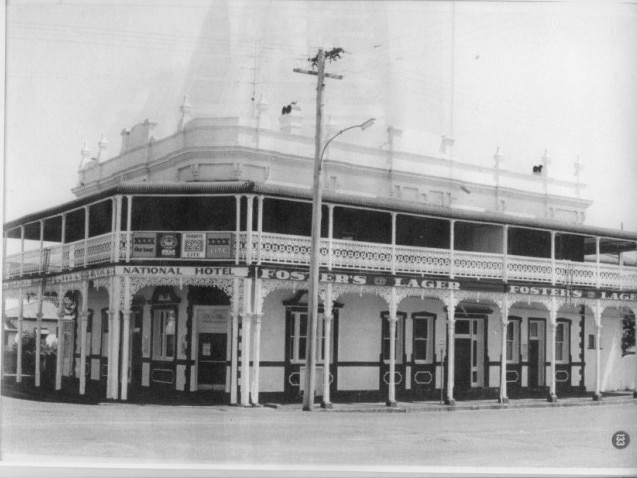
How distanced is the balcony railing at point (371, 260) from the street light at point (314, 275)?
14 centimetres

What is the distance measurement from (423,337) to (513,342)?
1507 millimetres

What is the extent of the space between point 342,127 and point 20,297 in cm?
492

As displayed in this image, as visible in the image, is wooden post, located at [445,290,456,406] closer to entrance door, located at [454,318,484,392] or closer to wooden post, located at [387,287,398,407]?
A: entrance door, located at [454,318,484,392]

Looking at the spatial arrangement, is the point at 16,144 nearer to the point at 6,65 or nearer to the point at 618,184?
the point at 6,65

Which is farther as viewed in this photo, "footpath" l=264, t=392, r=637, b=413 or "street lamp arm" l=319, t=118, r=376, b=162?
"footpath" l=264, t=392, r=637, b=413

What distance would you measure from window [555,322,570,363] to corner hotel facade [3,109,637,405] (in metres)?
0.05

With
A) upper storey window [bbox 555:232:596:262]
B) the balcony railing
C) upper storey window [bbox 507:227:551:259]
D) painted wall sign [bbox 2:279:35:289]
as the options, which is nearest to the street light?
the balcony railing

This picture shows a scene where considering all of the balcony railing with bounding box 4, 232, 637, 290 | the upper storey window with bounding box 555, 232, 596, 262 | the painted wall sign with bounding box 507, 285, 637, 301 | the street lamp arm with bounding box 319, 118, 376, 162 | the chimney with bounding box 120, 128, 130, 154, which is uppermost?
the street lamp arm with bounding box 319, 118, 376, 162

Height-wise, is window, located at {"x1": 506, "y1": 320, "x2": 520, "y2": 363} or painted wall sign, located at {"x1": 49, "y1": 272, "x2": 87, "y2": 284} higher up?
painted wall sign, located at {"x1": 49, "y1": 272, "x2": 87, "y2": 284}

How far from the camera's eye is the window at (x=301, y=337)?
50.2ft

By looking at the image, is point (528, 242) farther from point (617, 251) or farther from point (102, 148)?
point (102, 148)

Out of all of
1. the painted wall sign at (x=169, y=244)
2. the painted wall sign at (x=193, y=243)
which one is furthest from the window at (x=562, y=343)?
the painted wall sign at (x=169, y=244)

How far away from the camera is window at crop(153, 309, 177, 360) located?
1468 centimetres

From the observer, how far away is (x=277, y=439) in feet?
44.5
